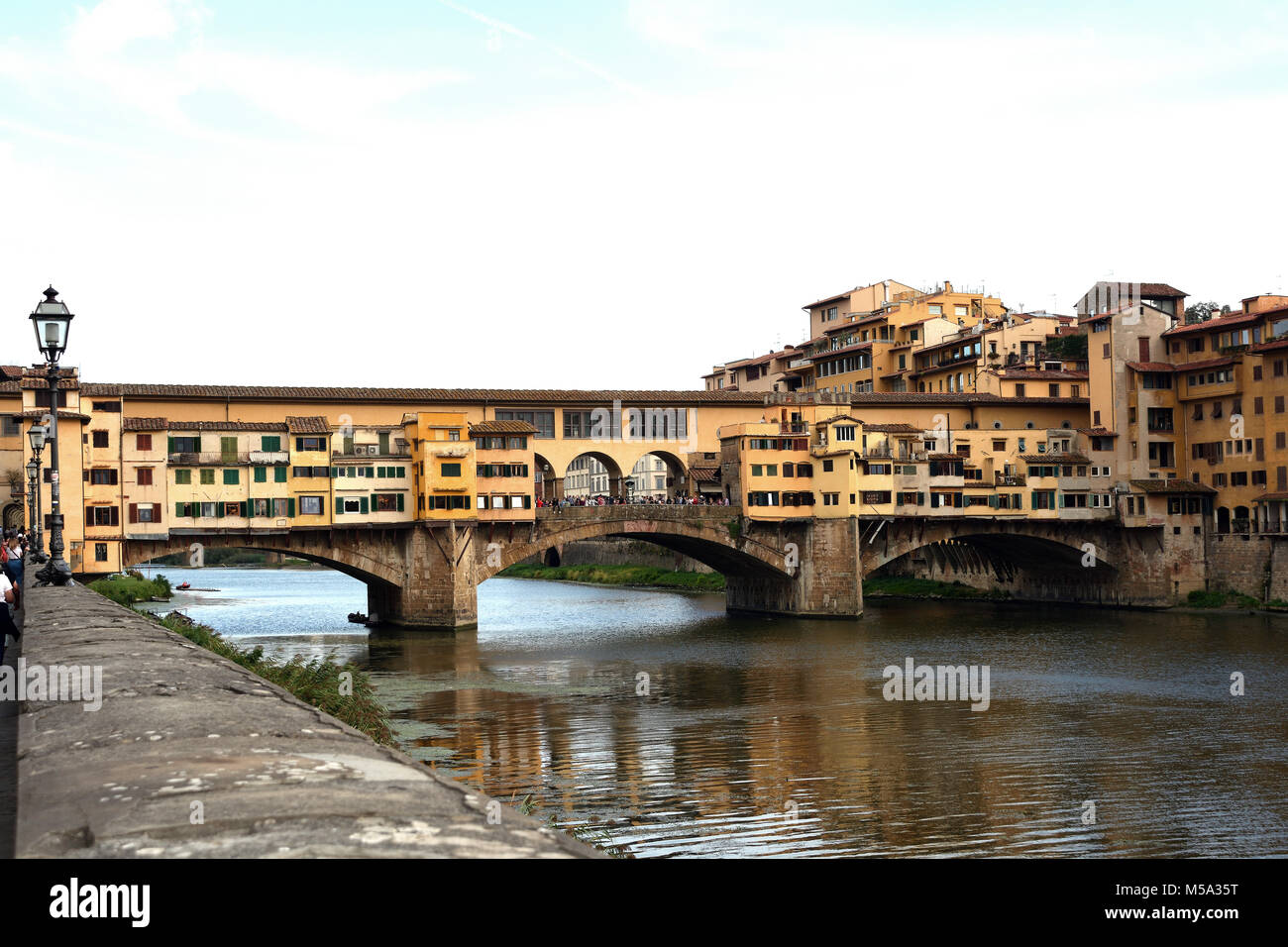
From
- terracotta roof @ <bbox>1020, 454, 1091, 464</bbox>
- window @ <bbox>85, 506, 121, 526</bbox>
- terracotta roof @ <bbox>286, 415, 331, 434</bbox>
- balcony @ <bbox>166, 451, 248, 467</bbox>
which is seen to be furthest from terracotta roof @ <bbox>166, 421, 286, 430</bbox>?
terracotta roof @ <bbox>1020, 454, 1091, 464</bbox>

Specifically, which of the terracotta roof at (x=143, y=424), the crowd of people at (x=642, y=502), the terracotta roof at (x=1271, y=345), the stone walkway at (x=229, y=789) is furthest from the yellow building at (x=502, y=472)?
the stone walkway at (x=229, y=789)

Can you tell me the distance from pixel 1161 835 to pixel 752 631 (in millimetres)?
38758

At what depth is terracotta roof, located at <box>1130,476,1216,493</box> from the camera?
68562 mm

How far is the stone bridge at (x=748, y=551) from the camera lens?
6038 centimetres

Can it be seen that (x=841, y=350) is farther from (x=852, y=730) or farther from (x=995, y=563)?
(x=852, y=730)

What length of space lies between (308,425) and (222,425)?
3.94 m

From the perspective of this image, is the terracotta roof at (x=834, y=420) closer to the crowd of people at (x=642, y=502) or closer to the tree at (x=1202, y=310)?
the crowd of people at (x=642, y=502)

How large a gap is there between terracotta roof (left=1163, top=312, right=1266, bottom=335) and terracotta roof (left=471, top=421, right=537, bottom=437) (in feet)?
120

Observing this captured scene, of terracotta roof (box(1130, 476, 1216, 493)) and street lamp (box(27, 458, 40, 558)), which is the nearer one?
street lamp (box(27, 458, 40, 558))

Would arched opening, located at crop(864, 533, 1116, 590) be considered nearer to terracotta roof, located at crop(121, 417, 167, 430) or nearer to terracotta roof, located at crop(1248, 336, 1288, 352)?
terracotta roof, located at crop(1248, 336, 1288, 352)

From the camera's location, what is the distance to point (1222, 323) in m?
67.6

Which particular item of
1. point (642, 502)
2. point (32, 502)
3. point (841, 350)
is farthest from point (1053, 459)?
point (32, 502)
